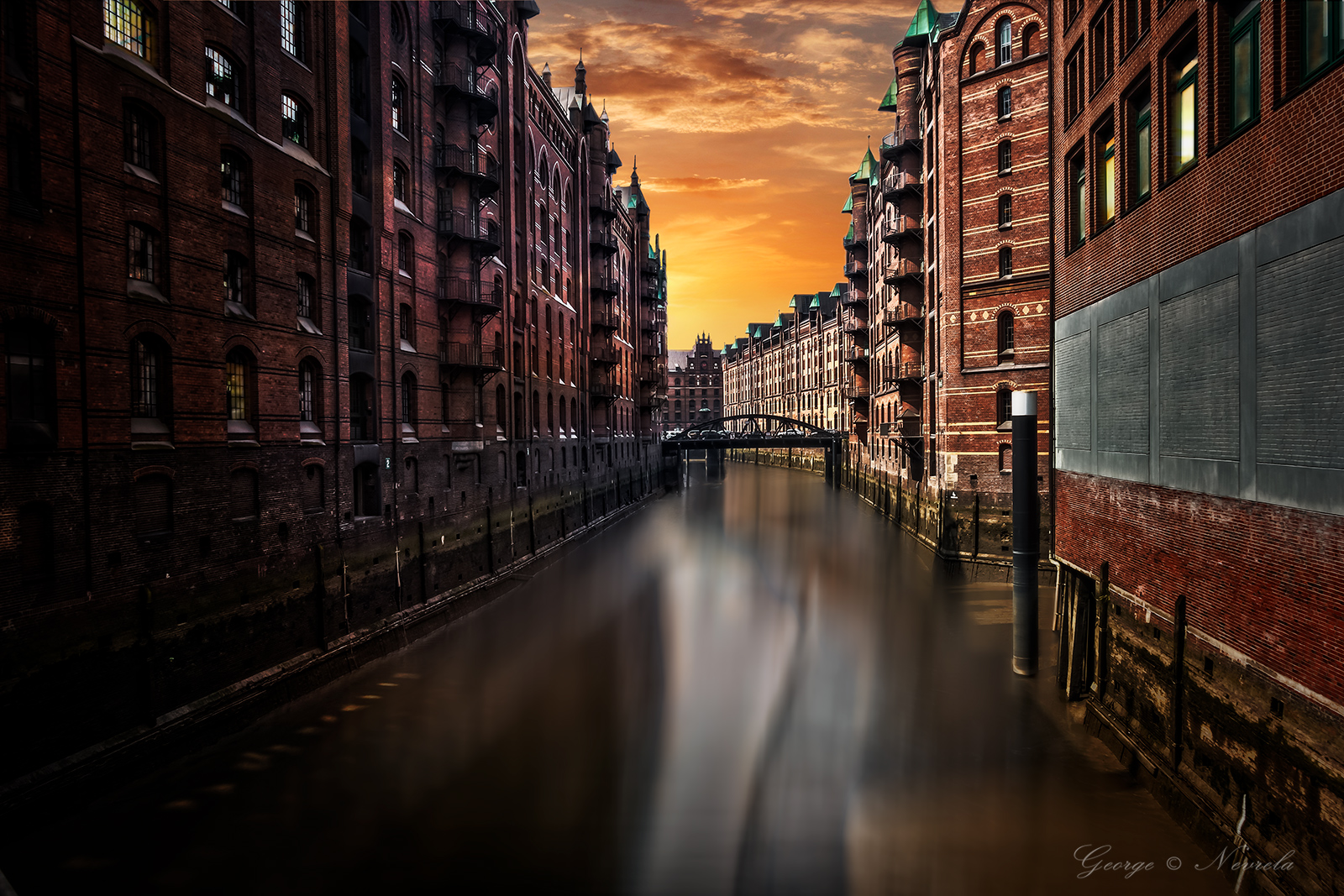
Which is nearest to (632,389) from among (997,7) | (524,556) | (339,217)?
(524,556)

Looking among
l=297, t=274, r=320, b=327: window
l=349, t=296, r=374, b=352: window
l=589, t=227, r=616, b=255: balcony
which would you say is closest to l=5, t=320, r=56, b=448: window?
l=297, t=274, r=320, b=327: window

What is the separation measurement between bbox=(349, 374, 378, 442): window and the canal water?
5.41m

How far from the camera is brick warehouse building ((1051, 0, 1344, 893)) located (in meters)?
6.66

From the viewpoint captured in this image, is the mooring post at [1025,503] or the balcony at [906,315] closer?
the mooring post at [1025,503]

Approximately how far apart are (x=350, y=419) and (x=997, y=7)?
2481cm

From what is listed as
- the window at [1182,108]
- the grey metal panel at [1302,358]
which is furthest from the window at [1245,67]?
the grey metal panel at [1302,358]

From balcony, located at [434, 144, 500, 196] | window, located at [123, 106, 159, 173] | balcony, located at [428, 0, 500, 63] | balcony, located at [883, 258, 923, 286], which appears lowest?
window, located at [123, 106, 159, 173]

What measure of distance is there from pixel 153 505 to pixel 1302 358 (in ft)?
48.7

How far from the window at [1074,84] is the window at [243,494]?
16.9 metres

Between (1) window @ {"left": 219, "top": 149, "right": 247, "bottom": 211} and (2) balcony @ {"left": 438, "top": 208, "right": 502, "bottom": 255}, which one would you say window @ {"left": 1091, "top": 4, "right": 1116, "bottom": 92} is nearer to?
(1) window @ {"left": 219, "top": 149, "right": 247, "bottom": 211}

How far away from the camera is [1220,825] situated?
812cm

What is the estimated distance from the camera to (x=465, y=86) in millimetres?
23750

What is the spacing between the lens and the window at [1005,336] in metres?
25.9

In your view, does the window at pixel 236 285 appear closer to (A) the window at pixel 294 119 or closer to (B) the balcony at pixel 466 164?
(A) the window at pixel 294 119
